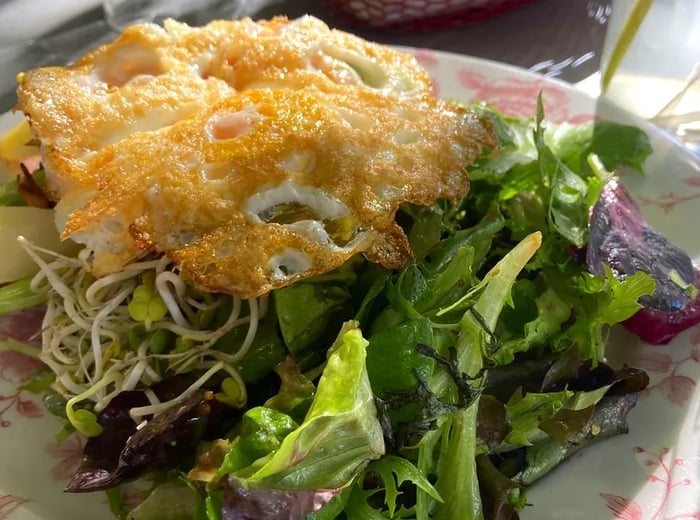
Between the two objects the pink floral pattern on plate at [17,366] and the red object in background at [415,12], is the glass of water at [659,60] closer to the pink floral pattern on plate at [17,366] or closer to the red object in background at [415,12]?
the red object in background at [415,12]

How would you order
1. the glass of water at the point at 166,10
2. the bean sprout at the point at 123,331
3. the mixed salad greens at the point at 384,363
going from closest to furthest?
the mixed salad greens at the point at 384,363 → the bean sprout at the point at 123,331 → the glass of water at the point at 166,10

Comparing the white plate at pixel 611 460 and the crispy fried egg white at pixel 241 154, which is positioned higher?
the crispy fried egg white at pixel 241 154

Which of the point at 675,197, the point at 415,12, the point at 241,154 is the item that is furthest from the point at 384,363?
the point at 415,12

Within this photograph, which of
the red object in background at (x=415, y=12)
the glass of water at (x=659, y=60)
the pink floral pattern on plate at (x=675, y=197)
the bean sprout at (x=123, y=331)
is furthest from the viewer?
the red object in background at (x=415, y=12)

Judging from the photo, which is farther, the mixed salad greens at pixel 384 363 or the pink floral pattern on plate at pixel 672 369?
the pink floral pattern on plate at pixel 672 369

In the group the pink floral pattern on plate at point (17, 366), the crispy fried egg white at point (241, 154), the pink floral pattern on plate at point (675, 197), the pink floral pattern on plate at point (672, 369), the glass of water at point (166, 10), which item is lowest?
the pink floral pattern on plate at point (672, 369)

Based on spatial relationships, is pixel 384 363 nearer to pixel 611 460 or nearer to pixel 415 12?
pixel 611 460

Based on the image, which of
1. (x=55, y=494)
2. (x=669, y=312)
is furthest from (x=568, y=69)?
(x=55, y=494)

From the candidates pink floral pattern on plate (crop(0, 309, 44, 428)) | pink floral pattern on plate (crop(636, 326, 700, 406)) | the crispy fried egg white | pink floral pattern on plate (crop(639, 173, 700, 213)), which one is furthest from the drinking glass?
pink floral pattern on plate (crop(0, 309, 44, 428))

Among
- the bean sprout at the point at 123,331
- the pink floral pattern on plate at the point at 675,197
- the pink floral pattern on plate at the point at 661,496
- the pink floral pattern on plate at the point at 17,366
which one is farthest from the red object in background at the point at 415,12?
the pink floral pattern on plate at the point at 661,496
